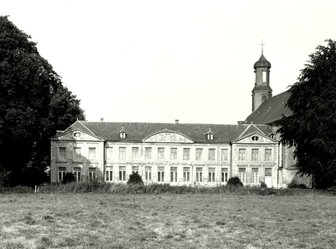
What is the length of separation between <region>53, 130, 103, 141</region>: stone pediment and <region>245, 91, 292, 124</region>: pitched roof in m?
21.4

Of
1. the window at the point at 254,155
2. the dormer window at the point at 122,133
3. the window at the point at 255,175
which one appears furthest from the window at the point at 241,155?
the dormer window at the point at 122,133

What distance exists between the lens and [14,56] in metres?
31.4

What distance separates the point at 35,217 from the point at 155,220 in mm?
3696

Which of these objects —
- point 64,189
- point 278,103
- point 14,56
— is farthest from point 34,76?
point 278,103

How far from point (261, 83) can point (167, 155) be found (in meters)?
27.0

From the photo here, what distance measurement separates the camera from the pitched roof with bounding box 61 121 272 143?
50.2 meters

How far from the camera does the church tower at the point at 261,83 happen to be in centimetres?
Result: 6919

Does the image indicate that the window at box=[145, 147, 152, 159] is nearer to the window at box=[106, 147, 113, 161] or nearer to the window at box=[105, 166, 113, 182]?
the window at box=[106, 147, 113, 161]

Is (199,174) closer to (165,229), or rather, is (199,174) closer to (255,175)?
→ (255,175)

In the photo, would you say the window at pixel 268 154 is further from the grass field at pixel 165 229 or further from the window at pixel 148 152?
the grass field at pixel 165 229

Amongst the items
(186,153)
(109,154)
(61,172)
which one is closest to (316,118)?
(186,153)

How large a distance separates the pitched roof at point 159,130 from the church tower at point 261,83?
16903mm

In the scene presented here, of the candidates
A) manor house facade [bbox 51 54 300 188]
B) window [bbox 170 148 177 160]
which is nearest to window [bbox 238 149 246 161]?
manor house facade [bbox 51 54 300 188]

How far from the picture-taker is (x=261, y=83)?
70.0 meters
